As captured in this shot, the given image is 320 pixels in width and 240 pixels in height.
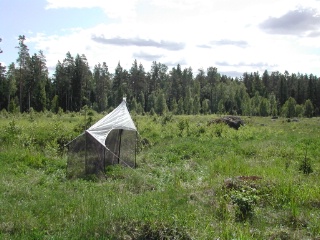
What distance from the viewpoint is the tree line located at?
6506 cm

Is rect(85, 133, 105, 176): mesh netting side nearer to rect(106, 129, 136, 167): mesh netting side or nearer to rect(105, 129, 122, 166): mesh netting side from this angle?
rect(105, 129, 122, 166): mesh netting side

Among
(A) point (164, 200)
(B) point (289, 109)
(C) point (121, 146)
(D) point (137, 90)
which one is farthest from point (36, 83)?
(A) point (164, 200)

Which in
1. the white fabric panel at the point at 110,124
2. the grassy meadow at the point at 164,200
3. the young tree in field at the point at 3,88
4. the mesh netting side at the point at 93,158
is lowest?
the grassy meadow at the point at 164,200

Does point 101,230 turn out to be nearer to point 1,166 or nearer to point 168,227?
point 168,227

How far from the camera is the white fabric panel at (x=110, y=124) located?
12.4 metres

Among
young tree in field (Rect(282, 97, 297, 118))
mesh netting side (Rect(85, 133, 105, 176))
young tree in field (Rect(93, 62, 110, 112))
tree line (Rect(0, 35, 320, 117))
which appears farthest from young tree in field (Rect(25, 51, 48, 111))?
mesh netting side (Rect(85, 133, 105, 176))

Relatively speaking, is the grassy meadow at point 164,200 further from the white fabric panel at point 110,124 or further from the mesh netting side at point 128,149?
the white fabric panel at point 110,124

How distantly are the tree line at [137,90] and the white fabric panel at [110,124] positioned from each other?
130 ft

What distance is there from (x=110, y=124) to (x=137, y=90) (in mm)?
79180

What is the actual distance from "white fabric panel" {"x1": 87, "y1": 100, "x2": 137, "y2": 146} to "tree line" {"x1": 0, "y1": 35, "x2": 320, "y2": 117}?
3961 cm

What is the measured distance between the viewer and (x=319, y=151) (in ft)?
55.6

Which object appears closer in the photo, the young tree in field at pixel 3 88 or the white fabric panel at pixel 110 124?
the white fabric panel at pixel 110 124

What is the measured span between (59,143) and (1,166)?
6.17 meters

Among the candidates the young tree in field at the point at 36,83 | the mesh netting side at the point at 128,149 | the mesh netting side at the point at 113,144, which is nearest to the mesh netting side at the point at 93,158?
the mesh netting side at the point at 113,144
